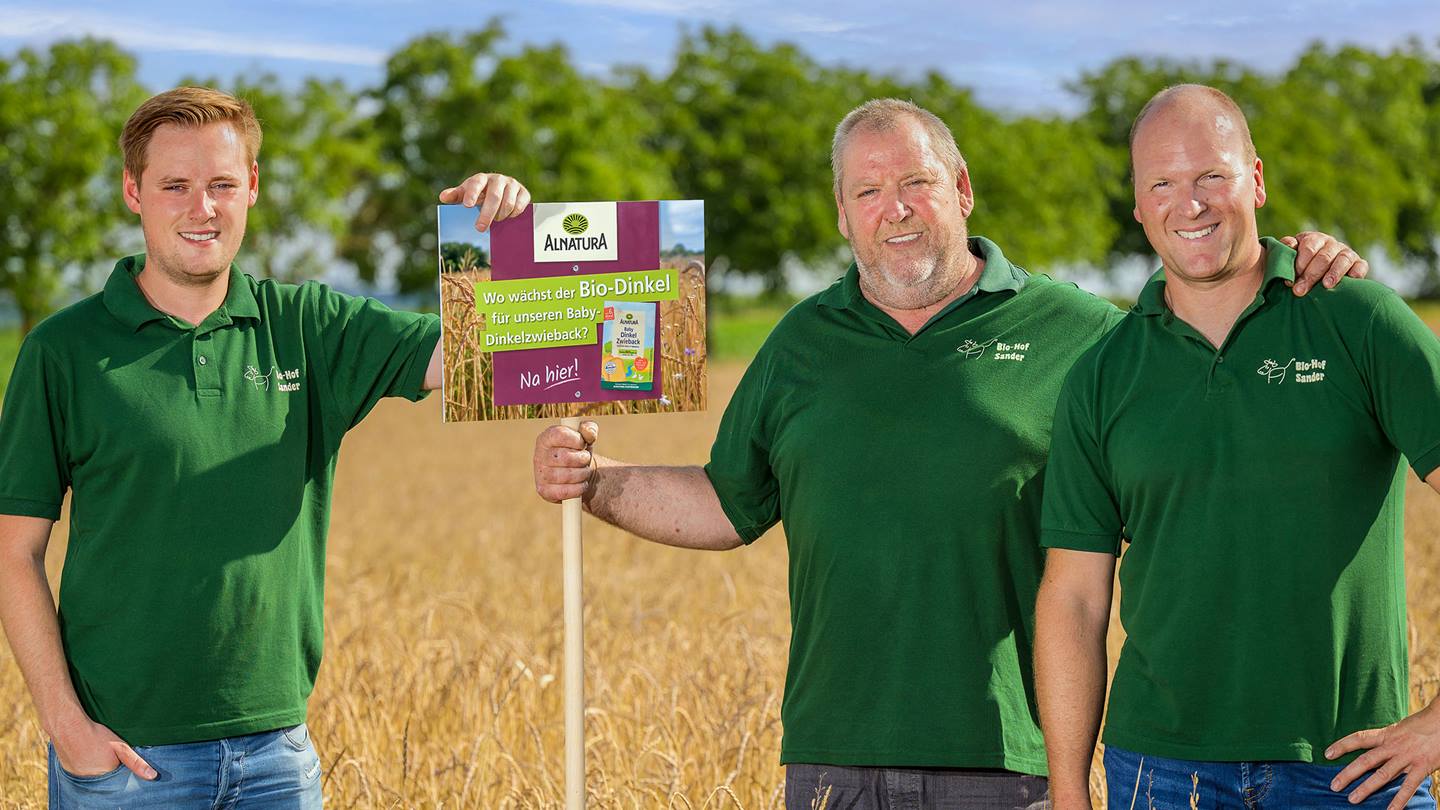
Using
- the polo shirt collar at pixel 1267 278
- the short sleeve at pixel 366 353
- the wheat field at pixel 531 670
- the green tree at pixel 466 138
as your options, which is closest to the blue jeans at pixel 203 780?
the short sleeve at pixel 366 353

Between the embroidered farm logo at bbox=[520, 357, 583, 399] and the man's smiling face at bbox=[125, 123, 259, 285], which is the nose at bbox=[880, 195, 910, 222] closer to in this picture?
the embroidered farm logo at bbox=[520, 357, 583, 399]

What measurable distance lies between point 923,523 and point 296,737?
1563 mm

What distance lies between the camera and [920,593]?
3434mm

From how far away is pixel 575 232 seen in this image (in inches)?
140

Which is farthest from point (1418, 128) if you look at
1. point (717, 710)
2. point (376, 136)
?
point (717, 710)

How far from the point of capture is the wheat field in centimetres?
498

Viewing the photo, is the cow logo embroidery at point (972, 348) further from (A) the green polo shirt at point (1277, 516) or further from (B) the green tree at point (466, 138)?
(B) the green tree at point (466, 138)

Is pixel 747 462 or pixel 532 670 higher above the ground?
pixel 747 462

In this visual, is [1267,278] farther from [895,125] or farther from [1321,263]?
[895,125]

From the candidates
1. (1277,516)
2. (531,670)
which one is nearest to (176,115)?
(1277,516)

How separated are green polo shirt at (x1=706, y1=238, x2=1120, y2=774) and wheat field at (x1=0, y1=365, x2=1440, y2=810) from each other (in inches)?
33.4

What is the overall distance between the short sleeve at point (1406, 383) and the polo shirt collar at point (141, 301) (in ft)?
8.15

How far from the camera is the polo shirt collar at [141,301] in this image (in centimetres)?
343

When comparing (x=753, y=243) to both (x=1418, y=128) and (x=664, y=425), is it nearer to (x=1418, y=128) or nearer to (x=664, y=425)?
(x=664, y=425)
